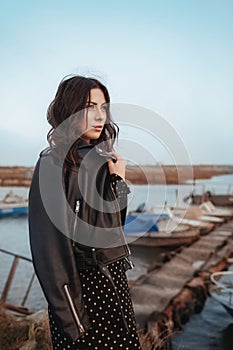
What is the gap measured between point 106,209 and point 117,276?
0.17 m

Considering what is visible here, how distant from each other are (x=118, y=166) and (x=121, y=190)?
65 millimetres

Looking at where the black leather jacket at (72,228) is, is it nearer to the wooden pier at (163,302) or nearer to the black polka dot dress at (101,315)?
the black polka dot dress at (101,315)

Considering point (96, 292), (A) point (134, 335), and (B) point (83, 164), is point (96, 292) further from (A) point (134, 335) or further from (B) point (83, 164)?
(B) point (83, 164)

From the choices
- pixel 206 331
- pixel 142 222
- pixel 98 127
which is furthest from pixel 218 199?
pixel 98 127

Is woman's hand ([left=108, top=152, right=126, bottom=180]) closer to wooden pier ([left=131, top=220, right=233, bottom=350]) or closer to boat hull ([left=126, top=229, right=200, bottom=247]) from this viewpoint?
wooden pier ([left=131, top=220, right=233, bottom=350])

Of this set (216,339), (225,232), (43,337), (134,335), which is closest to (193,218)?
(225,232)

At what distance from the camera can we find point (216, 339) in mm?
6156

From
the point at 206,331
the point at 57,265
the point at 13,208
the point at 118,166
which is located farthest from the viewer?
the point at 13,208

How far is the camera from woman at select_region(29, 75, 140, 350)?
3.24 ft

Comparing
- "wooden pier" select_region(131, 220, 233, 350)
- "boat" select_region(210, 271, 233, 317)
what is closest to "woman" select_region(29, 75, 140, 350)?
"wooden pier" select_region(131, 220, 233, 350)

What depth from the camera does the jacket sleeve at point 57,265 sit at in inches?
38.3

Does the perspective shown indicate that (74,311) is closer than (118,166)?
Yes

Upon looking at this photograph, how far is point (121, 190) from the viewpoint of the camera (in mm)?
1111

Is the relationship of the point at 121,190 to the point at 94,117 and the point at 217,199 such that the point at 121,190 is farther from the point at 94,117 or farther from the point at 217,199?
the point at 217,199
